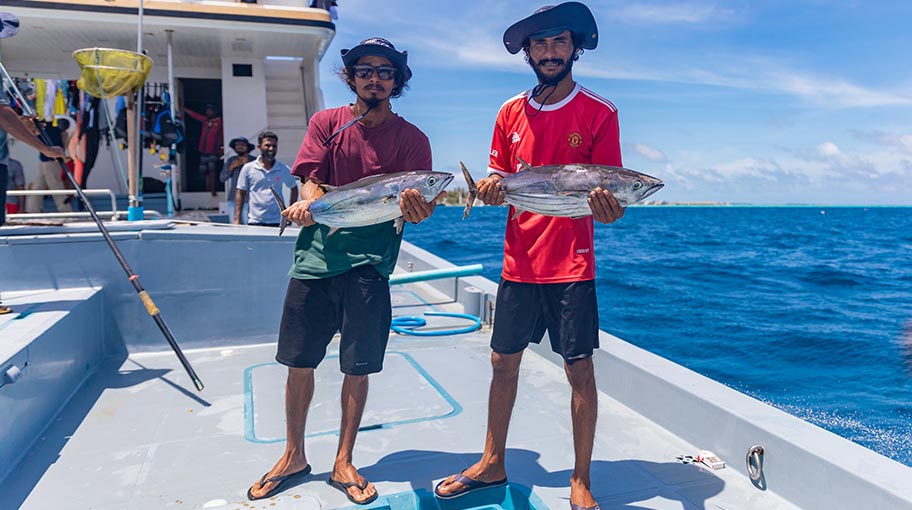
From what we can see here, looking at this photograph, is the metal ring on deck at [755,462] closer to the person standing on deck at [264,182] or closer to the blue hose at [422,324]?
the blue hose at [422,324]

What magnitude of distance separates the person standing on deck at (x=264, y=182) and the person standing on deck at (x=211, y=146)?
3.67 metres

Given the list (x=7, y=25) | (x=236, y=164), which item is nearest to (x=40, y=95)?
(x=236, y=164)

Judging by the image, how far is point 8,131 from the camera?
3.46 m

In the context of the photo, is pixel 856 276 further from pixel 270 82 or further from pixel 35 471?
pixel 35 471

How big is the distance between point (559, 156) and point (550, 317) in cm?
71

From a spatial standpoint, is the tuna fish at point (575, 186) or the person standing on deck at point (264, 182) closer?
the tuna fish at point (575, 186)

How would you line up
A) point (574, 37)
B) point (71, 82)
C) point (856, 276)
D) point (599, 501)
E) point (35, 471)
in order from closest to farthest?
point (574, 37)
point (599, 501)
point (35, 471)
point (71, 82)
point (856, 276)

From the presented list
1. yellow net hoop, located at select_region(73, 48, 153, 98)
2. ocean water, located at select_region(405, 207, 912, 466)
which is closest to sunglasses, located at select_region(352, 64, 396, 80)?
yellow net hoop, located at select_region(73, 48, 153, 98)

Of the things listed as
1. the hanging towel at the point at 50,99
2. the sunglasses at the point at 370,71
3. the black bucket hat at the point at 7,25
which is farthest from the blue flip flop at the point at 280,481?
the hanging towel at the point at 50,99

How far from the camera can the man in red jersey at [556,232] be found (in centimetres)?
250

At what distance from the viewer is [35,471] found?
9.82 feet

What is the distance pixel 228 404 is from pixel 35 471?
1.13 m

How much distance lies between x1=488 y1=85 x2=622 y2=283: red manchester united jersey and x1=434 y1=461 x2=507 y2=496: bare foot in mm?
893

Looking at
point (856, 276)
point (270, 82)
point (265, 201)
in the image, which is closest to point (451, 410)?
point (265, 201)
